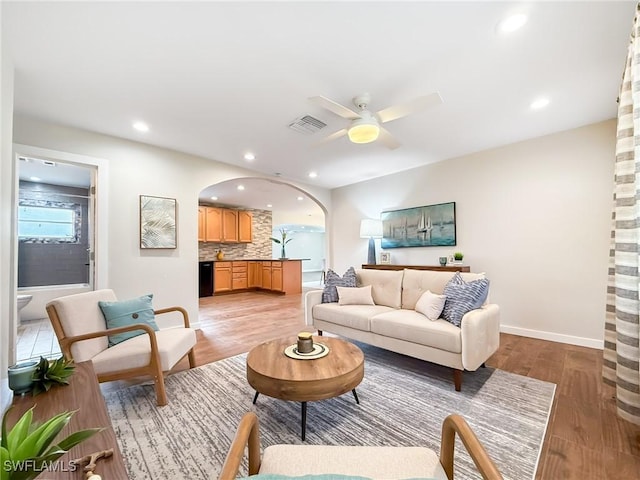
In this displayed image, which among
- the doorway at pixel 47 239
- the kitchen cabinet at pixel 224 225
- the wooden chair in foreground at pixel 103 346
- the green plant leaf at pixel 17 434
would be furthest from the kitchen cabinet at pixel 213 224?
the green plant leaf at pixel 17 434

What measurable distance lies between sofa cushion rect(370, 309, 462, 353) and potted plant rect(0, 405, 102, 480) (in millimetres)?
2357

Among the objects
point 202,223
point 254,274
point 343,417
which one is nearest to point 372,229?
point 343,417

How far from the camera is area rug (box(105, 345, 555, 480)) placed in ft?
5.08

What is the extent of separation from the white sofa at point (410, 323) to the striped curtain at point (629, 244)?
83cm

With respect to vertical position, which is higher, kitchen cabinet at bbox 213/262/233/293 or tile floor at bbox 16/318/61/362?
kitchen cabinet at bbox 213/262/233/293

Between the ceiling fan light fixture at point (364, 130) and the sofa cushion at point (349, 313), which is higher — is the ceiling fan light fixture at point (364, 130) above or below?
above

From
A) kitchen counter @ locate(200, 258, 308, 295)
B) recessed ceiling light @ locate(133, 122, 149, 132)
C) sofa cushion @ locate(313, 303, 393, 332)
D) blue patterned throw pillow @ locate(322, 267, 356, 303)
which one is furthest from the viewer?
kitchen counter @ locate(200, 258, 308, 295)

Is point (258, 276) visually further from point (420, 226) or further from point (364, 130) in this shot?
point (364, 130)

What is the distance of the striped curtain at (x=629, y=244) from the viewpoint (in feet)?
5.00

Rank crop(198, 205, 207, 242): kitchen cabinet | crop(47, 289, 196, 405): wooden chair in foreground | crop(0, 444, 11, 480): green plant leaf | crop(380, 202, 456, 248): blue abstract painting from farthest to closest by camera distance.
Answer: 1. crop(198, 205, 207, 242): kitchen cabinet
2. crop(380, 202, 456, 248): blue abstract painting
3. crop(47, 289, 196, 405): wooden chair in foreground
4. crop(0, 444, 11, 480): green plant leaf

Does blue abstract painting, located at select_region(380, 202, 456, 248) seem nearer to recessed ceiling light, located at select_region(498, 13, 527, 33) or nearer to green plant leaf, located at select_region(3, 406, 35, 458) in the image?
recessed ceiling light, located at select_region(498, 13, 527, 33)

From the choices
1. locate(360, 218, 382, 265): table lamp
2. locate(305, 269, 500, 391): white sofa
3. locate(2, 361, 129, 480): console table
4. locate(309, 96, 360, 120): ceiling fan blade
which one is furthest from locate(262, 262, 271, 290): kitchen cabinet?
locate(2, 361, 129, 480): console table

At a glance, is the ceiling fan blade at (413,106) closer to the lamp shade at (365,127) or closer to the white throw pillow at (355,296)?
the lamp shade at (365,127)

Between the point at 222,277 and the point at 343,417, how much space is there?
6183mm
